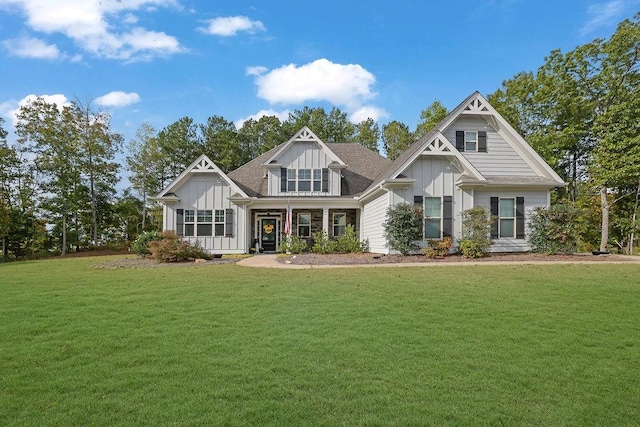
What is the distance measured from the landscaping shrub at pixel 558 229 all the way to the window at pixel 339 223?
9556mm

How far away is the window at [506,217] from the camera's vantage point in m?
16.9

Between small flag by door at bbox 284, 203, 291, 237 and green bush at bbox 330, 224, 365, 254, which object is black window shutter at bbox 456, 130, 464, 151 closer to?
green bush at bbox 330, 224, 365, 254

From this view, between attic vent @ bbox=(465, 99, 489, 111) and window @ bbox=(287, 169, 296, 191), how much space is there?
349 inches

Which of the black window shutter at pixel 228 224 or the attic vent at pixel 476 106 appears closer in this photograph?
the attic vent at pixel 476 106

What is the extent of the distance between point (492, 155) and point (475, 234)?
15.6 ft

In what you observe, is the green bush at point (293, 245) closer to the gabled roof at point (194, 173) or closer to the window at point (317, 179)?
the gabled roof at point (194, 173)

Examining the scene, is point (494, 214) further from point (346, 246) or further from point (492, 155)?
point (346, 246)

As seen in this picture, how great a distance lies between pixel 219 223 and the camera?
19.9 m

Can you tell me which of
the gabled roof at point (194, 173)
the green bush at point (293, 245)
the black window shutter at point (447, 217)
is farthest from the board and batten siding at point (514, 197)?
the gabled roof at point (194, 173)

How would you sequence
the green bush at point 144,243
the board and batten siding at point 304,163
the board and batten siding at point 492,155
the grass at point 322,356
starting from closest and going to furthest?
the grass at point 322,356
the green bush at point 144,243
the board and batten siding at point 492,155
the board and batten siding at point 304,163

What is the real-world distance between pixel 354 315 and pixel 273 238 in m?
16.2

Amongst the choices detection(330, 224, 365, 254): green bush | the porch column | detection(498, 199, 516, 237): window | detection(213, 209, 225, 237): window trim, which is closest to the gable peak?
detection(498, 199, 516, 237): window

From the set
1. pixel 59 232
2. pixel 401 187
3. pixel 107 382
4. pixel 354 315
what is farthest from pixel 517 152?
pixel 59 232

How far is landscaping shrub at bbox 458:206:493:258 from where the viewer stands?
1448 centimetres
